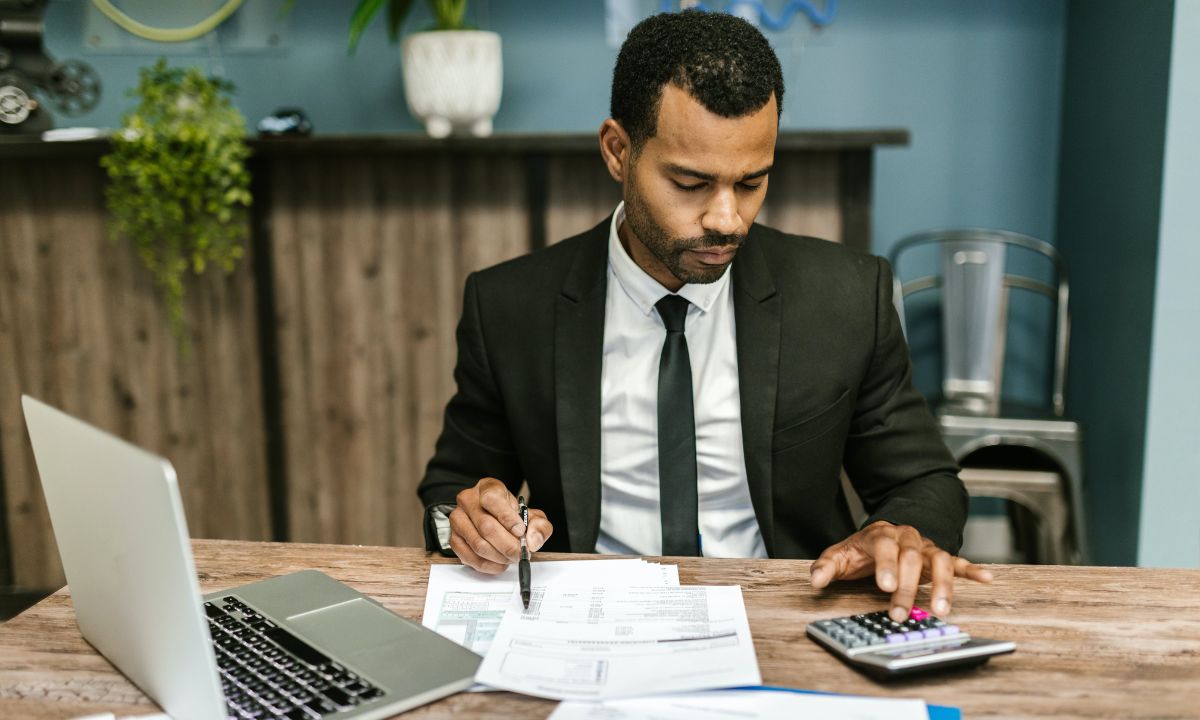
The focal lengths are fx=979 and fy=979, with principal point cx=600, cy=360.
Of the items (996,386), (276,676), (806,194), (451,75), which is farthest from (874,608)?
(451,75)

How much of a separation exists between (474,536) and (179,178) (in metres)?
1.84

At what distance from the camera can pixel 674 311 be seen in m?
1.41

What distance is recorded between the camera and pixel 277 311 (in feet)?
8.98

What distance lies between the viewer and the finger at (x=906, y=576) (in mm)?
938

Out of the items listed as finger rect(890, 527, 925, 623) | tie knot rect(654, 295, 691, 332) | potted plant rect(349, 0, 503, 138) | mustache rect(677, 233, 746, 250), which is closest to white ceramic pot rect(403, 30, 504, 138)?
potted plant rect(349, 0, 503, 138)

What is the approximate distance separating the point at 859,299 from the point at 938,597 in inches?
24.2

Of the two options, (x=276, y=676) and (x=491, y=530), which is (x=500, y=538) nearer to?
(x=491, y=530)

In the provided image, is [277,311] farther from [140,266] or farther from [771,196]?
[771,196]

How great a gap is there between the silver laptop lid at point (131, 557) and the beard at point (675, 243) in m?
0.74

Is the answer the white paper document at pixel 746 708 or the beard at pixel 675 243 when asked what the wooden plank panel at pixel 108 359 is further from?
the white paper document at pixel 746 708

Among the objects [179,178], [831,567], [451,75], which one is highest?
[451,75]

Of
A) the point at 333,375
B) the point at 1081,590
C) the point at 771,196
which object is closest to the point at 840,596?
the point at 1081,590

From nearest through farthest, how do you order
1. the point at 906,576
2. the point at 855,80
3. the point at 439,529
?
the point at 906,576 → the point at 439,529 → the point at 855,80

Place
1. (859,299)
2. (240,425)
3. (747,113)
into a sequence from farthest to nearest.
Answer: (240,425), (859,299), (747,113)
